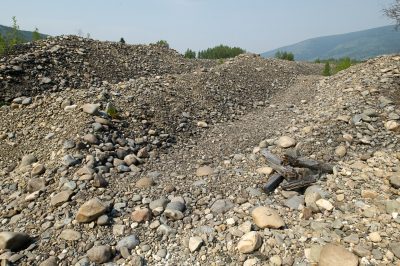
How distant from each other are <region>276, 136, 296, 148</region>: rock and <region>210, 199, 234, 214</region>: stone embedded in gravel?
2.16m

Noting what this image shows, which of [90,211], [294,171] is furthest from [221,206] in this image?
[90,211]

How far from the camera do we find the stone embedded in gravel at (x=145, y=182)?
5.22 meters

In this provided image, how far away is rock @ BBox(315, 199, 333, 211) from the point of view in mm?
4200

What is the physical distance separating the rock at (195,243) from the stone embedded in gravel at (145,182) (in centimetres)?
158

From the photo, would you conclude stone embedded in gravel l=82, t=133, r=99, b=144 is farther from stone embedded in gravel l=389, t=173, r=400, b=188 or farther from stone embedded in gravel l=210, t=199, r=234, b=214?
stone embedded in gravel l=389, t=173, r=400, b=188

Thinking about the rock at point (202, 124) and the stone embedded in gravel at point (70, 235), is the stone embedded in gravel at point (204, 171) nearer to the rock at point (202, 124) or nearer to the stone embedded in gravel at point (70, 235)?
the rock at point (202, 124)

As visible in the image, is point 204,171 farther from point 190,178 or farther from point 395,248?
point 395,248

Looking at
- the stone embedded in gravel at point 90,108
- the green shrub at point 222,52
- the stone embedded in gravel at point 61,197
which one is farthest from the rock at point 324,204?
the green shrub at point 222,52

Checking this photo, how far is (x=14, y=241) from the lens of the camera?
3893 mm

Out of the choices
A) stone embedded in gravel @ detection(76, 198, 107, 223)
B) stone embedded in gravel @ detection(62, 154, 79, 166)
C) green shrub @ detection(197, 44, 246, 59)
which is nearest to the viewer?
stone embedded in gravel @ detection(76, 198, 107, 223)

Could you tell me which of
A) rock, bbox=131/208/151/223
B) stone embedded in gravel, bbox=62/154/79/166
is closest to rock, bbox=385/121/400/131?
rock, bbox=131/208/151/223

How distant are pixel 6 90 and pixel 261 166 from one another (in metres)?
7.35

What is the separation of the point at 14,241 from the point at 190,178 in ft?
9.38

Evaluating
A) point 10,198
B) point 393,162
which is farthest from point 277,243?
point 10,198
